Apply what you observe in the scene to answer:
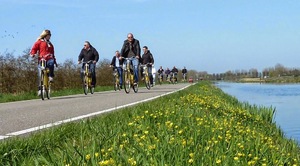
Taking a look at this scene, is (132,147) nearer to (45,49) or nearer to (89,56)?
(45,49)

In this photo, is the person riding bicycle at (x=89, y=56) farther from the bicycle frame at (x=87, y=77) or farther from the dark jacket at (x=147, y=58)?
the dark jacket at (x=147, y=58)

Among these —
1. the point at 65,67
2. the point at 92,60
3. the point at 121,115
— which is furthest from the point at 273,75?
the point at 121,115

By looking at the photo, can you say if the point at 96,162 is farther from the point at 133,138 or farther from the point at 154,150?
the point at 133,138

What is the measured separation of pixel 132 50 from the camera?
14.6 m

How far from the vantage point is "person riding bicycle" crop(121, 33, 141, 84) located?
14648 millimetres

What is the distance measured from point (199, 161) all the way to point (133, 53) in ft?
37.8

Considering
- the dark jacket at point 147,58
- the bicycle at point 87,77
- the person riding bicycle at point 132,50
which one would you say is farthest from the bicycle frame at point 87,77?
the dark jacket at point 147,58

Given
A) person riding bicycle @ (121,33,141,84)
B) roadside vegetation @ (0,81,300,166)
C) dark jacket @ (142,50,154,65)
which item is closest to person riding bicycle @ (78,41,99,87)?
person riding bicycle @ (121,33,141,84)

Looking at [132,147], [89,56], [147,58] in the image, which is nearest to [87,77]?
[89,56]

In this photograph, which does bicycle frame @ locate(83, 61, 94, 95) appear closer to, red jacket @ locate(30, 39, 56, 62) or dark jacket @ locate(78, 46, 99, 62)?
dark jacket @ locate(78, 46, 99, 62)

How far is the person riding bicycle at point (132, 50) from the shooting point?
48.1 ft

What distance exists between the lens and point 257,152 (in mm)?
4395

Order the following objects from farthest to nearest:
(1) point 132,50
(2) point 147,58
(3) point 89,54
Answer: (2) point 147,58 < (3) point 89,54 < (1) point 132,50

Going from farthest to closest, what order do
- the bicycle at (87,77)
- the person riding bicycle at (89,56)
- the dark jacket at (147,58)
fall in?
the dark jacket at (147,58) → the person riding bicycle at (89,56) → the bicycle at (87,77)
